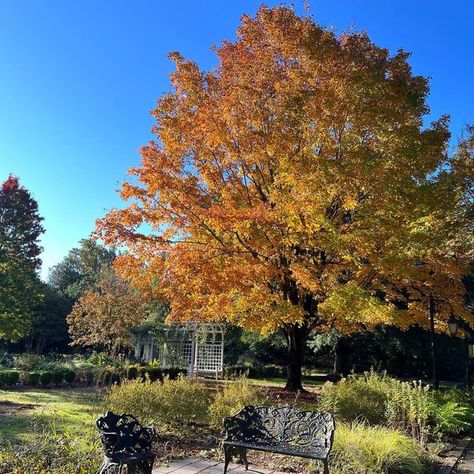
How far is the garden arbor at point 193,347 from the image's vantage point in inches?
789

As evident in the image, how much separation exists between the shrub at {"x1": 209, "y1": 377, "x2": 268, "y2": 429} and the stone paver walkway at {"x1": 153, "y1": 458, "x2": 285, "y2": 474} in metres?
1.20

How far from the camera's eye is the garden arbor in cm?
2005

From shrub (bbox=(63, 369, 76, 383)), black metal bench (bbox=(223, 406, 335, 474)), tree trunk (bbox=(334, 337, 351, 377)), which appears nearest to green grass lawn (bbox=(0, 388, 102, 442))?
shrub (bbox=(63, 369, 76, 383))

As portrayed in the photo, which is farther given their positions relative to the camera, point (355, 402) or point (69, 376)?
point (69, 376)

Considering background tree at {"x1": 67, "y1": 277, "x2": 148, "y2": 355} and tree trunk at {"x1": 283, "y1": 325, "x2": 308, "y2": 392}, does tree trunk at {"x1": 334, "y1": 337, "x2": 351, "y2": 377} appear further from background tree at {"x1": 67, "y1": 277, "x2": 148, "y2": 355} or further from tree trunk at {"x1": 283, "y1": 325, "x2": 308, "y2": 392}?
background tree at {"x1": 67, "y1": 277, "x2": 148, "y2": 355}

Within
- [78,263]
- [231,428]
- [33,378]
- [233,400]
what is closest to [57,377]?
[33,378]

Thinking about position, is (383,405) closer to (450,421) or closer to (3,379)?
(450,421)

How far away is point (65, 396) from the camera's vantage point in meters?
11.6

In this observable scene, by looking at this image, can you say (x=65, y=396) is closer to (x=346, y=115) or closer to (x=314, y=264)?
(x=314, y=264)

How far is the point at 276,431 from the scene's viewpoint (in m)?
4.95

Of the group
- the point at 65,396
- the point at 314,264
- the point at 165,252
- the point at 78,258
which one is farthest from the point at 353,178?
the point at 78,258

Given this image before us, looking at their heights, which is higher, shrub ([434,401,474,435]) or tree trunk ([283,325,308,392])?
tree trunk ([283,325,308,392])

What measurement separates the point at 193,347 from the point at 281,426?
16496 mm

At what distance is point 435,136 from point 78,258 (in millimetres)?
50627
